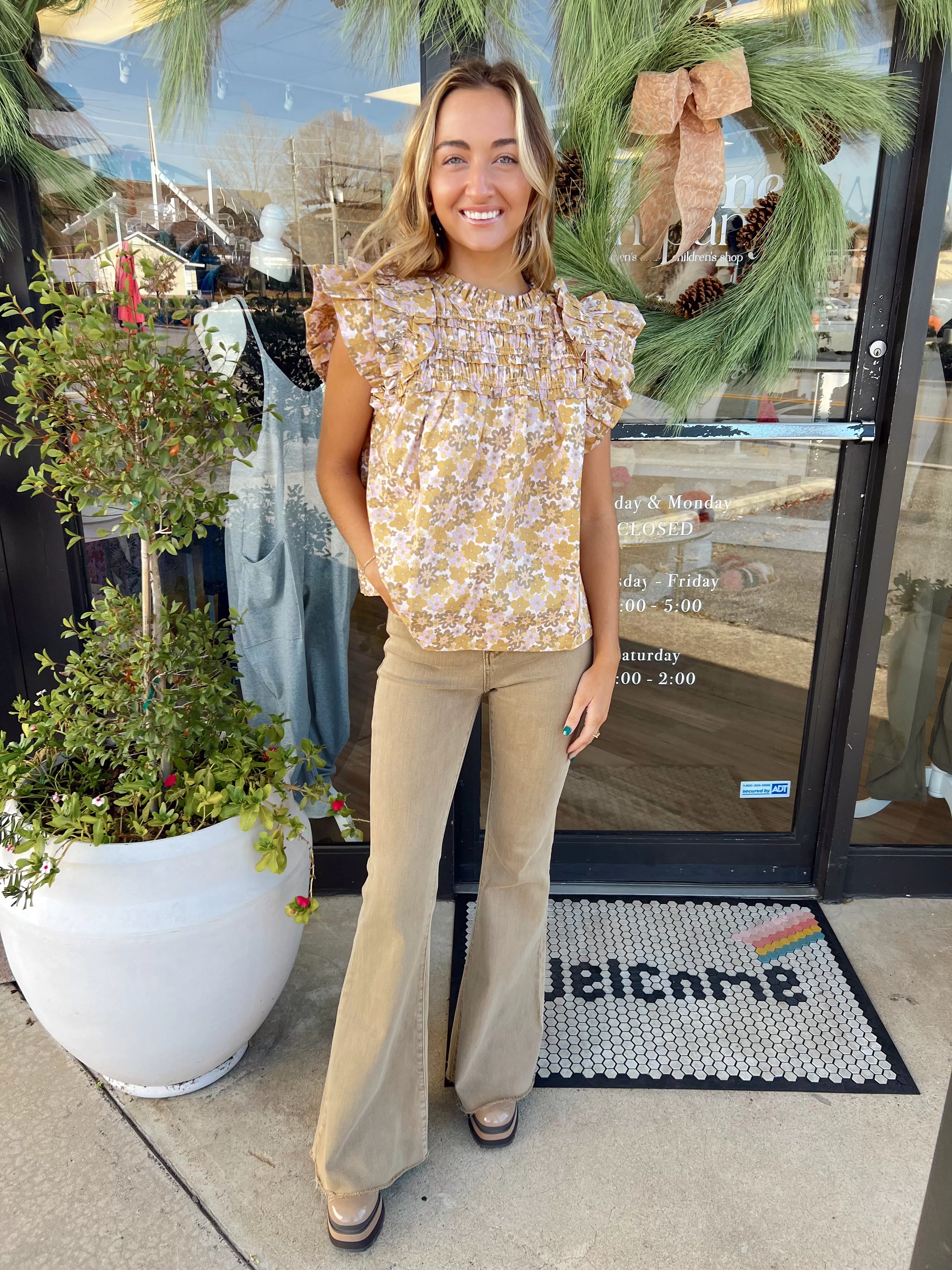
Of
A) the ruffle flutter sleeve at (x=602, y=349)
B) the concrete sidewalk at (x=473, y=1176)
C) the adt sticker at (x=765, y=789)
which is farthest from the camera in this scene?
the adt sticker at (x=765, y=789)

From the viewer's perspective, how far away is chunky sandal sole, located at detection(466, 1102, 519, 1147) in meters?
1.64

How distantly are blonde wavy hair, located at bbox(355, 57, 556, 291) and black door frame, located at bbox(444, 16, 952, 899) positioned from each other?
3.03ft

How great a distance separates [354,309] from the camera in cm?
127

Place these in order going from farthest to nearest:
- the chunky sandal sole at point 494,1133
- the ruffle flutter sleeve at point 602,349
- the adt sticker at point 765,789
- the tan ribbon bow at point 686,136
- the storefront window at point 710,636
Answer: the adt sticker at point 765,789
the storefront window at point 710,636
the tan ribbon bow at point 686,136
the chunky sandal sole at point 494,1133
the ruffle flutter sleeve at point 602,349

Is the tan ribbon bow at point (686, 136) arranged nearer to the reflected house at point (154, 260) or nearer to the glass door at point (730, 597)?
the glass door at point (730, 597)

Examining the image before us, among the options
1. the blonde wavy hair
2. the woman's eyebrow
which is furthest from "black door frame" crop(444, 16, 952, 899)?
the woman's eyebrow

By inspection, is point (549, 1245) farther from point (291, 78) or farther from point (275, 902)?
point (291, 78)

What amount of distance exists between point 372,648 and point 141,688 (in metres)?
0.74

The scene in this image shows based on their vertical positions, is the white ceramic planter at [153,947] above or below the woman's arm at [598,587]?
below

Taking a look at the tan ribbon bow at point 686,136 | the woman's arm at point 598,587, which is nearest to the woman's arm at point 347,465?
the woman's arm at point 598,587

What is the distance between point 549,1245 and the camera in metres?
1.47

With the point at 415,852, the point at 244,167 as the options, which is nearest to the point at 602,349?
the point at 415,852

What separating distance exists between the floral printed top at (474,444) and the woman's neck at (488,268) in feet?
0.10

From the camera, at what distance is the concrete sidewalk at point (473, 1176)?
1465 millimetres
